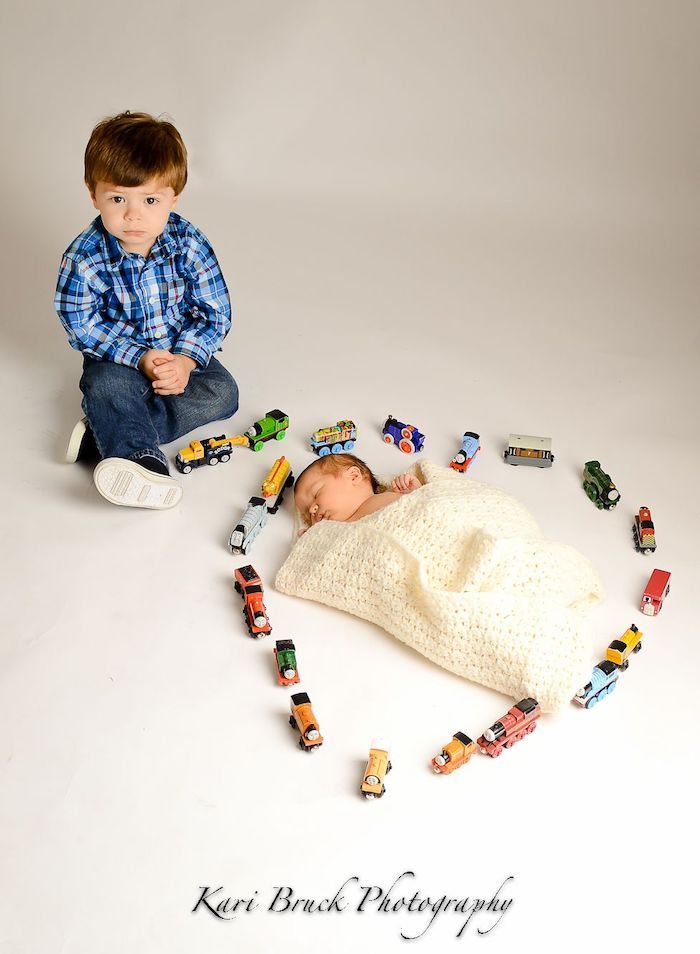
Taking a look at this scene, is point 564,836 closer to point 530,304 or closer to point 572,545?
point 572,545

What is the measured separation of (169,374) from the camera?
7.97ft

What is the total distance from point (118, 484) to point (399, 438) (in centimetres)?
68

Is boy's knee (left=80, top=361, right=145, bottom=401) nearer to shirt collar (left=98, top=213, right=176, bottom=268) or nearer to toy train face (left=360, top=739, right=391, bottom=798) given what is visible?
shirt collar (left=98, top=213, right=176, bottom=268)

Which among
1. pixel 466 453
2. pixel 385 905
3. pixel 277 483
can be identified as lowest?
pixel 385 905

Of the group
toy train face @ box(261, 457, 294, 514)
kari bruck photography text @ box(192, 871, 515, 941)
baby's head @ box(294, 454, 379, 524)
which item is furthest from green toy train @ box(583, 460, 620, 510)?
kari bruck photography text @ box(192, 871, 515, 941)

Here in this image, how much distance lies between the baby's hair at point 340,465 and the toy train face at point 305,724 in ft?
2.03

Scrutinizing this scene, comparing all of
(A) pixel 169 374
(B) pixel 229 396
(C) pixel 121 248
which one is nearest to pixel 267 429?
(B) pixel 229 396

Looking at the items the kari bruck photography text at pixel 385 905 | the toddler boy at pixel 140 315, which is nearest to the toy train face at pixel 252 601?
the toddler boy at pixel 140 315

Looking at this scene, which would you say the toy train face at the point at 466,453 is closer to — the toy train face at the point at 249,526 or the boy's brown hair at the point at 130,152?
the toy train face at the point at 249,526

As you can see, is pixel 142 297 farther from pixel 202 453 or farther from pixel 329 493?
pixel 329 493

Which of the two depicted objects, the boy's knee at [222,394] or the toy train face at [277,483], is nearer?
the toy train face at [277,483]

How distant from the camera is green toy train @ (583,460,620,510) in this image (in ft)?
7.64

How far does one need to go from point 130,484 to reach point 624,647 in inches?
40.3

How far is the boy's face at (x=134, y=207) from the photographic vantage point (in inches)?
87.3
